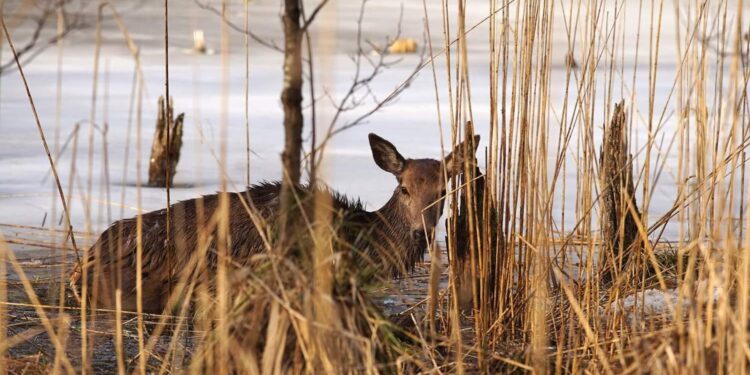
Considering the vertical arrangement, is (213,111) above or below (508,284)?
above

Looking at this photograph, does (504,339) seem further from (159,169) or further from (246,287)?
(159,169)

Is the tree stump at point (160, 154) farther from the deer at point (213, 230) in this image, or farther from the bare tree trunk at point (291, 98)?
the bare tree trunk at point (291, 98)

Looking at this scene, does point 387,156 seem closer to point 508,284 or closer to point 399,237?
point 399,237

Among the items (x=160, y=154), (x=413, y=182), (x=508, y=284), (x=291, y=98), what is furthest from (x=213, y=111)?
(x=291, y=98)

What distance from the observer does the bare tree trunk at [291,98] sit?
2377 millimetres

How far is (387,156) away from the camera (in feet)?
15.1

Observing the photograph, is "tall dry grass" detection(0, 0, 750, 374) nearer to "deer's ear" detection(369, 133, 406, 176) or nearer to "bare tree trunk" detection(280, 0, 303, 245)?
"bare tree trunk" detection(280, 0, 303, 245)

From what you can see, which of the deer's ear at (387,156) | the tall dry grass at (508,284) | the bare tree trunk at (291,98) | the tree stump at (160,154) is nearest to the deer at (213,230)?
the deer's ear at (387,156)

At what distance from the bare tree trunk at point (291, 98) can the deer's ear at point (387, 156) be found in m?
2.09

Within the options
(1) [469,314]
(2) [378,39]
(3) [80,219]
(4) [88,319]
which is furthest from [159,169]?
(2) [378,39]

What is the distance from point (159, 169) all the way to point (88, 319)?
7.72 feet

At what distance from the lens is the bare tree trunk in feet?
7.80

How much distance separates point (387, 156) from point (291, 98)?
2223mm

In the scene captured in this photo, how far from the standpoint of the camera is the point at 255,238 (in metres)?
4.46
